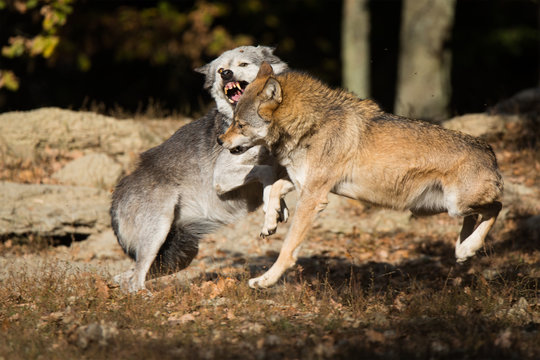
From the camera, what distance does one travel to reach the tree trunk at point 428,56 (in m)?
14.5

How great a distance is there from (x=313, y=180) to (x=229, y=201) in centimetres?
198

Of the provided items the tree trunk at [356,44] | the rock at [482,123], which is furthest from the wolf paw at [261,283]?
the tree trunk at [356,44]

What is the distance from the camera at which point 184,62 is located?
68.7ft

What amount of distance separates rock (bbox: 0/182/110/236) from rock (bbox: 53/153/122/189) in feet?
2.53

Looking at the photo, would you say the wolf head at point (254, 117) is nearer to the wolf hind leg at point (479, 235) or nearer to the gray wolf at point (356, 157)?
the gray wolf at point (356, 157)

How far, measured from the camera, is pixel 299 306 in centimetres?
662

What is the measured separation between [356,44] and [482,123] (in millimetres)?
5810

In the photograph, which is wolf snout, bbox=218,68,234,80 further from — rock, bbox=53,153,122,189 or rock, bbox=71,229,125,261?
rock, bbox=53,153,122,189

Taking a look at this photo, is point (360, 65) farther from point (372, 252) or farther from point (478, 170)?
point (478, 170)

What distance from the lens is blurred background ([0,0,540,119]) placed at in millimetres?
14891

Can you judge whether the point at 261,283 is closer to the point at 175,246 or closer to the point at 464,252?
the point at 464,252

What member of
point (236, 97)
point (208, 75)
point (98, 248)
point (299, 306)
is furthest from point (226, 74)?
point (98, 248)

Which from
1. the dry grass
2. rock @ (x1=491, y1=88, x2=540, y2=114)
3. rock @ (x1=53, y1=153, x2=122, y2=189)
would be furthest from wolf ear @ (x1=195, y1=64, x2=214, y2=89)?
rock @ (x1=491, y1=88, x2=540, y2=114)

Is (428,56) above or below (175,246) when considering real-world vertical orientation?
above
